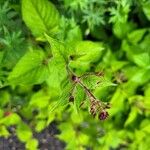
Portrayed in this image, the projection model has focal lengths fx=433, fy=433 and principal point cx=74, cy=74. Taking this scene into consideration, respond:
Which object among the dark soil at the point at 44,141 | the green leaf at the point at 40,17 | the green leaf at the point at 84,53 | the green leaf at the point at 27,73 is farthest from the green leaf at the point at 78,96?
the dark soil at the point at 44,141

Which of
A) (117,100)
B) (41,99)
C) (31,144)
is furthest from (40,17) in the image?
(31,144)

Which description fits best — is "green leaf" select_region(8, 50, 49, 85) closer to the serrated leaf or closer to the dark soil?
the serrated leaf

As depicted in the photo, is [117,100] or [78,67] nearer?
[78,67]

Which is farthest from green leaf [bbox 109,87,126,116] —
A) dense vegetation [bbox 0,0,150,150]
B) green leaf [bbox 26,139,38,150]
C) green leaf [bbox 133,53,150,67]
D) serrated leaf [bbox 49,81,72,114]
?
serrated leaf [bbox 49,81,72,114]

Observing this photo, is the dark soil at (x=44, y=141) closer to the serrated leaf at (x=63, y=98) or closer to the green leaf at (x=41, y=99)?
the green leaf at (x=41, y=99)

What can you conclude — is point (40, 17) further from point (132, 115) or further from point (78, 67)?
point (132, 115)

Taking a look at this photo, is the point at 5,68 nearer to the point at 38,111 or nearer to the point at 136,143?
the point at 38,111

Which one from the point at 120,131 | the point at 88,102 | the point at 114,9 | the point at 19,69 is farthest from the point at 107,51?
the point at 88,102

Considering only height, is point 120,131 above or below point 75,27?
below
